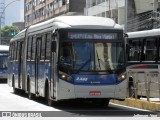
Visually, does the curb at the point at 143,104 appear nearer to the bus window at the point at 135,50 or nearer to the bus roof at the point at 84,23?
the bus roof at the point at 84,23

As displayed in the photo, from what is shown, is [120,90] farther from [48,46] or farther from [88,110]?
[48,46]

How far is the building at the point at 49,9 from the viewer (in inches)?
3248

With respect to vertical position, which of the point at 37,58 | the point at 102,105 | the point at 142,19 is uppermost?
the point at 142,19

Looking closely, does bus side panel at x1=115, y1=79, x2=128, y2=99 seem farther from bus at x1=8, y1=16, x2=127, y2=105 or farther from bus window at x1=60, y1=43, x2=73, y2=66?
bus window at x1=60, y1=43, x2=73, y2=66

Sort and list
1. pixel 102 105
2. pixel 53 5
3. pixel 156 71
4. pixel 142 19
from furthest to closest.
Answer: pixel 53 5 → pixel 142 19 → pixel 156 71 → pixel 102 105

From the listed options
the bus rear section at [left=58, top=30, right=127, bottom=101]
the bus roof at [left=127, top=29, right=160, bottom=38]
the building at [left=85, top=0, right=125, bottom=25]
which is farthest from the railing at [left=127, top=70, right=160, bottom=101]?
the building at [left=85, top=0, right=125, bottom=25]

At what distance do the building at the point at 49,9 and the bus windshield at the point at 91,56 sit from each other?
6199 centimetres

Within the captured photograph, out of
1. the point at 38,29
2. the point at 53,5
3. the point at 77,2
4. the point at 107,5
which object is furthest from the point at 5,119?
the point at 53,5

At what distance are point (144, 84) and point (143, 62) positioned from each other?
7.76 feet

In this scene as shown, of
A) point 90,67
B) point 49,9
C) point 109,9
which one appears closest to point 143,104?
point 90,67

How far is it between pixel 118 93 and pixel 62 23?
316cm

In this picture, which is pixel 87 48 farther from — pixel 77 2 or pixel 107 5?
pixel 77 2

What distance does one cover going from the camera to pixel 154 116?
15.9 m

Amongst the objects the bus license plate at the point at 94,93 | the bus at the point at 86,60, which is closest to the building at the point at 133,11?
the bus at the point at 86,60
